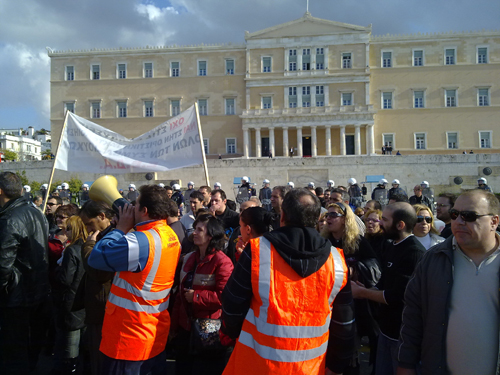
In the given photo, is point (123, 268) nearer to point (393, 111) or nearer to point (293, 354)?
point (293, 354)

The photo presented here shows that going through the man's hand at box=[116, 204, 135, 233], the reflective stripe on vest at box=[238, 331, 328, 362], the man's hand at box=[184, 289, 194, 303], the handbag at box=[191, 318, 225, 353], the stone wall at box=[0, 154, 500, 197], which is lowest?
the handbag at box=[191, 318, 225, 353]

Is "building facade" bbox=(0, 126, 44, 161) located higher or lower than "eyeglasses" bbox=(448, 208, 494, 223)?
higher

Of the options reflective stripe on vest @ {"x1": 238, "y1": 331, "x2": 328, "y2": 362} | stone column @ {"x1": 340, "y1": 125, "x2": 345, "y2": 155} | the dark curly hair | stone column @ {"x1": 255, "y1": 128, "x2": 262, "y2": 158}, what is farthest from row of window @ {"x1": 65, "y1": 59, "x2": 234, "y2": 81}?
reflective stripe on vest @ {"x1": 238, "y1": 331, "x2": 328, "y2": 362}

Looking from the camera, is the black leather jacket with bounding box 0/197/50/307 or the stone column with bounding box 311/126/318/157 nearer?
the black leather jacket with bounding box 0/197/50/307

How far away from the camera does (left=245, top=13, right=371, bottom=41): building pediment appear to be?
3744 cm

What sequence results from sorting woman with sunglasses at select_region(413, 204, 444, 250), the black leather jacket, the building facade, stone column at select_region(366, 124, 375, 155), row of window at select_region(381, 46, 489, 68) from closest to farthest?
the black leather jacket, woman with sunglasses at select_region(413, 204, 444, 250), stone column at select_region(366, 124, 375, 155), row of window at select_region(381, 46, 489, 68), the building facade

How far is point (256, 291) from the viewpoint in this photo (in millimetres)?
2113

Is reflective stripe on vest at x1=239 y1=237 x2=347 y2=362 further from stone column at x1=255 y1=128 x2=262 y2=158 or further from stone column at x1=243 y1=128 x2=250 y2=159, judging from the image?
stone column at x1=243 y1=128 x2=250 y2=159

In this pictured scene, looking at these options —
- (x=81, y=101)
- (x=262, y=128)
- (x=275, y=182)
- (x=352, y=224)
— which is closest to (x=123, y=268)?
(x=352, y=224)

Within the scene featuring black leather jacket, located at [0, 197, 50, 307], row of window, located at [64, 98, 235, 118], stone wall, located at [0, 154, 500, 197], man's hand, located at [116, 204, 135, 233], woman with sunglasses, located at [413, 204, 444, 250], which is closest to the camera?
man's hand, located at [116, 204, 135, 233]

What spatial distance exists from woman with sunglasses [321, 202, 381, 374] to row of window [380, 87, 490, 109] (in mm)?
37156

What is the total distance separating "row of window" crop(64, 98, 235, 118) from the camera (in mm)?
39656

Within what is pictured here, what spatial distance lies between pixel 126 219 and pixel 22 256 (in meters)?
1.35

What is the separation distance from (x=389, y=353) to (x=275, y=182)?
23.6 metres
